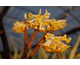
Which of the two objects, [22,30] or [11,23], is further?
[11,23]

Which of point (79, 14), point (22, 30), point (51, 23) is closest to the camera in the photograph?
point (51, 23)
